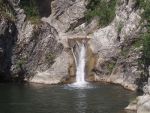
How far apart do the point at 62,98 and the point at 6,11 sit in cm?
1584

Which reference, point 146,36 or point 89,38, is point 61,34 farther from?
point 146,36

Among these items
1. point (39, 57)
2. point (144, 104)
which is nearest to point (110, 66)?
point (39, 57)

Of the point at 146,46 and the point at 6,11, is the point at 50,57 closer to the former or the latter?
the point at 6,11

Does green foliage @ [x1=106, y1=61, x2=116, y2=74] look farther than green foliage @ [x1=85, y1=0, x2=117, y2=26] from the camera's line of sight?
No

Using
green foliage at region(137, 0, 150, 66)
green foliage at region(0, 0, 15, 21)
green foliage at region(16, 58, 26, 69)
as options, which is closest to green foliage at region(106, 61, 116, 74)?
green foliage at region(137, 0, 150, 66)

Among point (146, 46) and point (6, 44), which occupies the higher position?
point (6, 44)

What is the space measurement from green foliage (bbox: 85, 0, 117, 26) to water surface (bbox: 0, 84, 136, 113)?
1182cm

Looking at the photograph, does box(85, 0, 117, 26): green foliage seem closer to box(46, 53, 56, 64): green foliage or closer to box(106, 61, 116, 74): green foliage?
box(106, 61, 116, 74): green foliage

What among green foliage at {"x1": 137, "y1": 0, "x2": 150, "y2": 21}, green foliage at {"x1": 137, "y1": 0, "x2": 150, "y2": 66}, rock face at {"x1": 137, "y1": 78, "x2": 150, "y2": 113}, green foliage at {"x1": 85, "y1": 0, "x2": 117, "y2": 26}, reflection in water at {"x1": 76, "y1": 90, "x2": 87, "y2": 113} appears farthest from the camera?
green foliage at {"x1": 85, "y1": 0, "x2": 117, "y2": 26}

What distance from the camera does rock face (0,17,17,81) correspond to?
60688 millimetres

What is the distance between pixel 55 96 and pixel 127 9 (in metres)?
17.4

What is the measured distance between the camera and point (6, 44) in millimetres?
61875

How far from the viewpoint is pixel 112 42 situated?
64188mm

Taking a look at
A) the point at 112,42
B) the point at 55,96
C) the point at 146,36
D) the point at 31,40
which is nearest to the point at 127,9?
the point at 112,42
